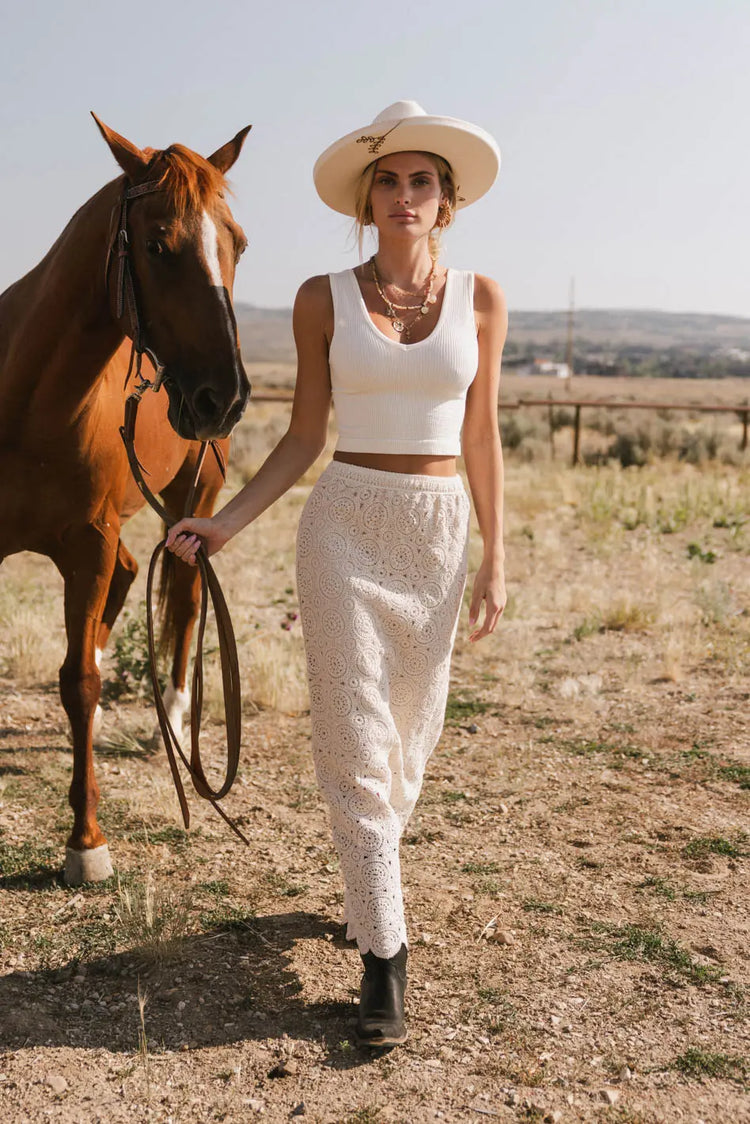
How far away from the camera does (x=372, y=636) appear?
2662 millimetres

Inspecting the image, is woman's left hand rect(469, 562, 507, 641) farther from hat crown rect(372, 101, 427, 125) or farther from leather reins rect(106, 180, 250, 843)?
hat crown rect(372, 101, 427, 125)

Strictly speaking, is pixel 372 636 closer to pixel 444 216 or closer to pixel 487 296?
pixel 487 296

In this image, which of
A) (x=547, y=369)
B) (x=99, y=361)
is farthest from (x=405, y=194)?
(x=547, y=369)

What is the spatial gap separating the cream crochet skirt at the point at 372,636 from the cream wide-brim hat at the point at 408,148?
0.80m

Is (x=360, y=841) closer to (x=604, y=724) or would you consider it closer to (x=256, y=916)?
(x=256, y=916)

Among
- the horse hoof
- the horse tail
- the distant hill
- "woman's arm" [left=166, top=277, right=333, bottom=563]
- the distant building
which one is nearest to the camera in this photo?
"woman's arm" [left=166, top=277, right=333, bottom=563]

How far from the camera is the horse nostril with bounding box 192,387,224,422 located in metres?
2.80

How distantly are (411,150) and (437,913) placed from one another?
89.2 inches

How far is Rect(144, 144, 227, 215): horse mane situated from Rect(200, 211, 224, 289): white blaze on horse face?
5 centimetres

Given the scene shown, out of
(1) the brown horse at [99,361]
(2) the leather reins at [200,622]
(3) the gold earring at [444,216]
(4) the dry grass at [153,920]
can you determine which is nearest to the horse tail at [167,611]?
(1) the brown horse at [99,361]

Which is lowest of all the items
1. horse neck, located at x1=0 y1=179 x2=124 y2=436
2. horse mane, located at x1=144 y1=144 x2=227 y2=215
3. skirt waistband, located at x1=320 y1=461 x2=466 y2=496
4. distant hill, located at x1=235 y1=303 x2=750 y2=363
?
skirt waistband, located at x1=320 y1=461 x2=466 y2=496

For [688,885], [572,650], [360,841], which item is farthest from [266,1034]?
[572,650]

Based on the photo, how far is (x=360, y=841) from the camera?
2.58m

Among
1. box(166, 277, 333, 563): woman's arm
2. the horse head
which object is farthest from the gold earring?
the horse head
